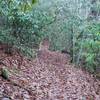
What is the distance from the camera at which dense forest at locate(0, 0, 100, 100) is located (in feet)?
33.2

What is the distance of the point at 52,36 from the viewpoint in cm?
1759

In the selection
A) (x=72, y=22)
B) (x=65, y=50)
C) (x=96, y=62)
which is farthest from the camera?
(x=65, y=50)

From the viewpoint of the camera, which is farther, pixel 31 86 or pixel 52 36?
pixel 52 36

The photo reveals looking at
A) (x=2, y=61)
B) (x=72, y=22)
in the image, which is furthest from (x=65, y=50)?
(x=2, y=61)

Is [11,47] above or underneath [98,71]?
above

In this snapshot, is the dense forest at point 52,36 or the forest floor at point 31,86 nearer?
the forest floor at point 31,86

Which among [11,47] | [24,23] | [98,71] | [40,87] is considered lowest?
[98,71]

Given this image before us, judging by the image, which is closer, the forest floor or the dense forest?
the forest floor

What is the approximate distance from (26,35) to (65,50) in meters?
6.41

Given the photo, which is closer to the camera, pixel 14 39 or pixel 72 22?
pixel 14 39

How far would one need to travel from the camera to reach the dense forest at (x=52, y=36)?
10131 mm

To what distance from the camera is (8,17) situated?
1055cm

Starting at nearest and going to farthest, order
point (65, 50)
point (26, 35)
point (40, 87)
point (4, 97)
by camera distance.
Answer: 1. point (4, 97)
2. point (40, 87)
3. point (26, 35)
4. point (65, 50)

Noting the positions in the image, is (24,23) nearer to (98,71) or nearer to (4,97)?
(98,71)
